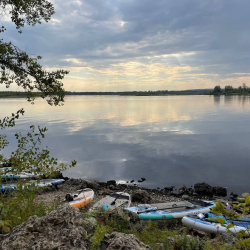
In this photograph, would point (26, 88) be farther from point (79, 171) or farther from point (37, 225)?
point (79, 171)

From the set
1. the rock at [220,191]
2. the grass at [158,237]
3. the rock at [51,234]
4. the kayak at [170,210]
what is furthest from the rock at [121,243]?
the rock at [220,191]

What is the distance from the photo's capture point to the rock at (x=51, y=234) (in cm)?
281

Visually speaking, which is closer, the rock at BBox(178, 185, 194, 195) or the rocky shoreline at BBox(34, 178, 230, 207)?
the rocky shoreline at BBox(34, 178, 230, 207)

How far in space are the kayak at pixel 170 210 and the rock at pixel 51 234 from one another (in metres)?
7.74

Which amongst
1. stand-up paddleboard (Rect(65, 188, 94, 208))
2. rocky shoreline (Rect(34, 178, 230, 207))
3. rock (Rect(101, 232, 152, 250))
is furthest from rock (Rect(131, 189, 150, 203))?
rock (Rect(101, 232, 152, 250))

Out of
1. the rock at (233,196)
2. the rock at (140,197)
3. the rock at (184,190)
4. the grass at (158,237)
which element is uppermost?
the grass at (158,237)

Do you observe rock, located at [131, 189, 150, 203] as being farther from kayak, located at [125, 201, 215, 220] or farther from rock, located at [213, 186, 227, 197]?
rock, located at [213, 186, 227, 197]

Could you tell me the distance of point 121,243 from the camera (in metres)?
3.12

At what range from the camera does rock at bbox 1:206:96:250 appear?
2814mm

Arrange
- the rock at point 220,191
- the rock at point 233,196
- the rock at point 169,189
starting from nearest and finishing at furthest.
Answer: the rock at point 233,196 < the rock at point 220,191 < the rock at point 169,189

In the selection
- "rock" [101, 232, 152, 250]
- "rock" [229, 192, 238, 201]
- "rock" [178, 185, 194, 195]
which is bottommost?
"rock" [229, 192, 238, 201]

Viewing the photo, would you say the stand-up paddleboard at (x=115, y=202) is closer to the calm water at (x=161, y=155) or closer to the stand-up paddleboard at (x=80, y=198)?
the stand-up paddleboard at (x=80, y=198)

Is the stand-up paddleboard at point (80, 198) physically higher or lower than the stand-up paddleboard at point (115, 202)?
higher

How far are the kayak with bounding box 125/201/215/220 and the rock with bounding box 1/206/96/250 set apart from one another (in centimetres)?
774
